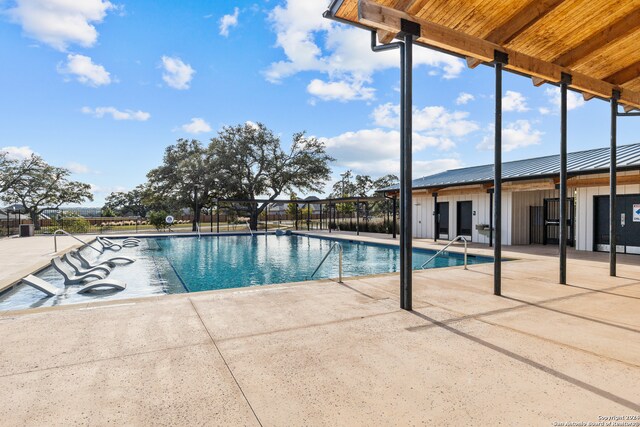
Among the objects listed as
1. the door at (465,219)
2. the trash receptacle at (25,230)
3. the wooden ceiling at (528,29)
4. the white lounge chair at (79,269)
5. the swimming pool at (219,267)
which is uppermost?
the wooden ceiling at (528,29)

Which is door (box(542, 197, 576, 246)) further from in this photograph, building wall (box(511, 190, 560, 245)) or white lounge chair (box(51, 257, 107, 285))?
white lounge chair (box(51, 257, 107, 285))

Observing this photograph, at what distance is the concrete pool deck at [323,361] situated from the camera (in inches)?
85.5

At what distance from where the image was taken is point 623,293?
17.5 ft

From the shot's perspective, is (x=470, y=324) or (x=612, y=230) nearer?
(x=470, y=324)

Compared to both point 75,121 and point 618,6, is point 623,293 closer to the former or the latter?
point 618,6

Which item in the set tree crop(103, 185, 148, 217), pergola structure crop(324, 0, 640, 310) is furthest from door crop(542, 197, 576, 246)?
tree crop(103, 185, 148, 217)

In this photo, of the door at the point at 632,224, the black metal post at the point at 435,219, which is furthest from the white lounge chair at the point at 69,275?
the door at the point at 632,224

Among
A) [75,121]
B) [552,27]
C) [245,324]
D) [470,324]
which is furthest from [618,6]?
[75,121]

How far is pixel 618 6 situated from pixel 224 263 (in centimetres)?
1129

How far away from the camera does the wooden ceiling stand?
13.9ft

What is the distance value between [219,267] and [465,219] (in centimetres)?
1159

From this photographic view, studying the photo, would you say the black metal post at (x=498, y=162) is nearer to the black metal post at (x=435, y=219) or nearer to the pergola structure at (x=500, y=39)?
the pergola structure at (x=500, y=39)

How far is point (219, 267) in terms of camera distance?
11.0m

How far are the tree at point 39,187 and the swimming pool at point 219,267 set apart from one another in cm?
1794
